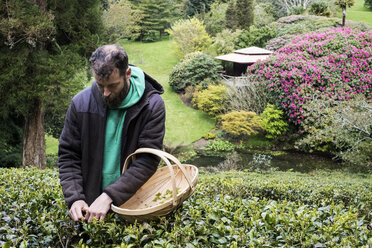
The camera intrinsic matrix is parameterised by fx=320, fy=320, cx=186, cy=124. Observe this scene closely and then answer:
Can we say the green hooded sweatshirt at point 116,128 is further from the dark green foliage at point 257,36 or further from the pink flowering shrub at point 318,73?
the dark green foliage at point 257,36

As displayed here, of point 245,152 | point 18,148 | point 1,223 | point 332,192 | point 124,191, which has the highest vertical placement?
point 124,191

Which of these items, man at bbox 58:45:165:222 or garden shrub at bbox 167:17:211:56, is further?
garden shrub at bbox 167:17:211:56

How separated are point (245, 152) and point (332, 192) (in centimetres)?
1019

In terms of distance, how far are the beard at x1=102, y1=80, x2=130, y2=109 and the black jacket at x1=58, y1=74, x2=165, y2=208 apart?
0.20 feet

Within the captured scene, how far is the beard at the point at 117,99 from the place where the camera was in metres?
1.91

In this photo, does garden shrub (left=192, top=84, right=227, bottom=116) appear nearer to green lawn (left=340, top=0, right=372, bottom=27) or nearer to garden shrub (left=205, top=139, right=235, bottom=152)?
garden shrub (left=205, top=139, right=235, bottom=152)

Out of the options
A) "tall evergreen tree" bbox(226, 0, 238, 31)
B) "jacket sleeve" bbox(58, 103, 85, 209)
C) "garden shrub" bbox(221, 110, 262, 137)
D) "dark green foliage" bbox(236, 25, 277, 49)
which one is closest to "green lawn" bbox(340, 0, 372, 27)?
"dark green foliage" bbox(236, 25, 277, 49)

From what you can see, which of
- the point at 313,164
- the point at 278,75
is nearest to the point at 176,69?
the point at 278,75

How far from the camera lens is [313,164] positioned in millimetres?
13414

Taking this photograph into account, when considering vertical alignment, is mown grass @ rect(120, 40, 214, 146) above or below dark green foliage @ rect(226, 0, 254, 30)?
below

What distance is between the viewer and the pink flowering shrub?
13938mm

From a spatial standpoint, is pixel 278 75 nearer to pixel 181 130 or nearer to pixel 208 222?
pixel 181 130

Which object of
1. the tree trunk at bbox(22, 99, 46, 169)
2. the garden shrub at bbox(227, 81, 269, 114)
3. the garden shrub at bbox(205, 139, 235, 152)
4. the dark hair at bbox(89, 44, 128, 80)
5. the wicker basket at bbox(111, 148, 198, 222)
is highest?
the dark hair at bbox(89, 44, 128, 80)

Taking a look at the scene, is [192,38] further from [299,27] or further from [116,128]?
[116,128]
